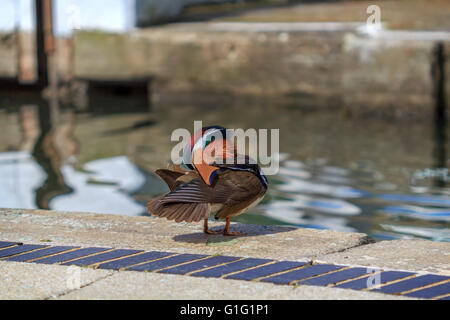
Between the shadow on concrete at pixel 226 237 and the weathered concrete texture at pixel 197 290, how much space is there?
627mm

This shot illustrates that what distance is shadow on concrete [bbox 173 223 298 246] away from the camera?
379 cm

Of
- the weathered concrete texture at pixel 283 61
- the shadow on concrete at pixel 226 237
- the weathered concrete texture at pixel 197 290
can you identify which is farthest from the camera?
the weathered concrete texture at pixel 283 61

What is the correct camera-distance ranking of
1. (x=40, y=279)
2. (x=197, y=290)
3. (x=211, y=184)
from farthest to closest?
(x=211, y=184) → (x=40, y=279) → (x=197, y=290)

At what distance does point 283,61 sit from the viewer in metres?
11.5

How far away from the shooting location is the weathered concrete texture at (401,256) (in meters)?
3.35

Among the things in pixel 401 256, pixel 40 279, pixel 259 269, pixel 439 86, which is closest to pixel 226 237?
pixel 259 269

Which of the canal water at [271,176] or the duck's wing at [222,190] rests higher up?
the duck's wing at [222,190]

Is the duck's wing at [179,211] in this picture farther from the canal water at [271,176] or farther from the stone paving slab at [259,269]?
the canal water at [271,176]

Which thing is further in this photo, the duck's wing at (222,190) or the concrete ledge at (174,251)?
the duck's wing at (222,190)

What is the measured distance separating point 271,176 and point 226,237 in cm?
355

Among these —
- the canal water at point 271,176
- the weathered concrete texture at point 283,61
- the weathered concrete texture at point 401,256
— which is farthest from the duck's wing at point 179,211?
the weathered concrete texture at point 283,61

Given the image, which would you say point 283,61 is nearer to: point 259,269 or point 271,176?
point 271,176
